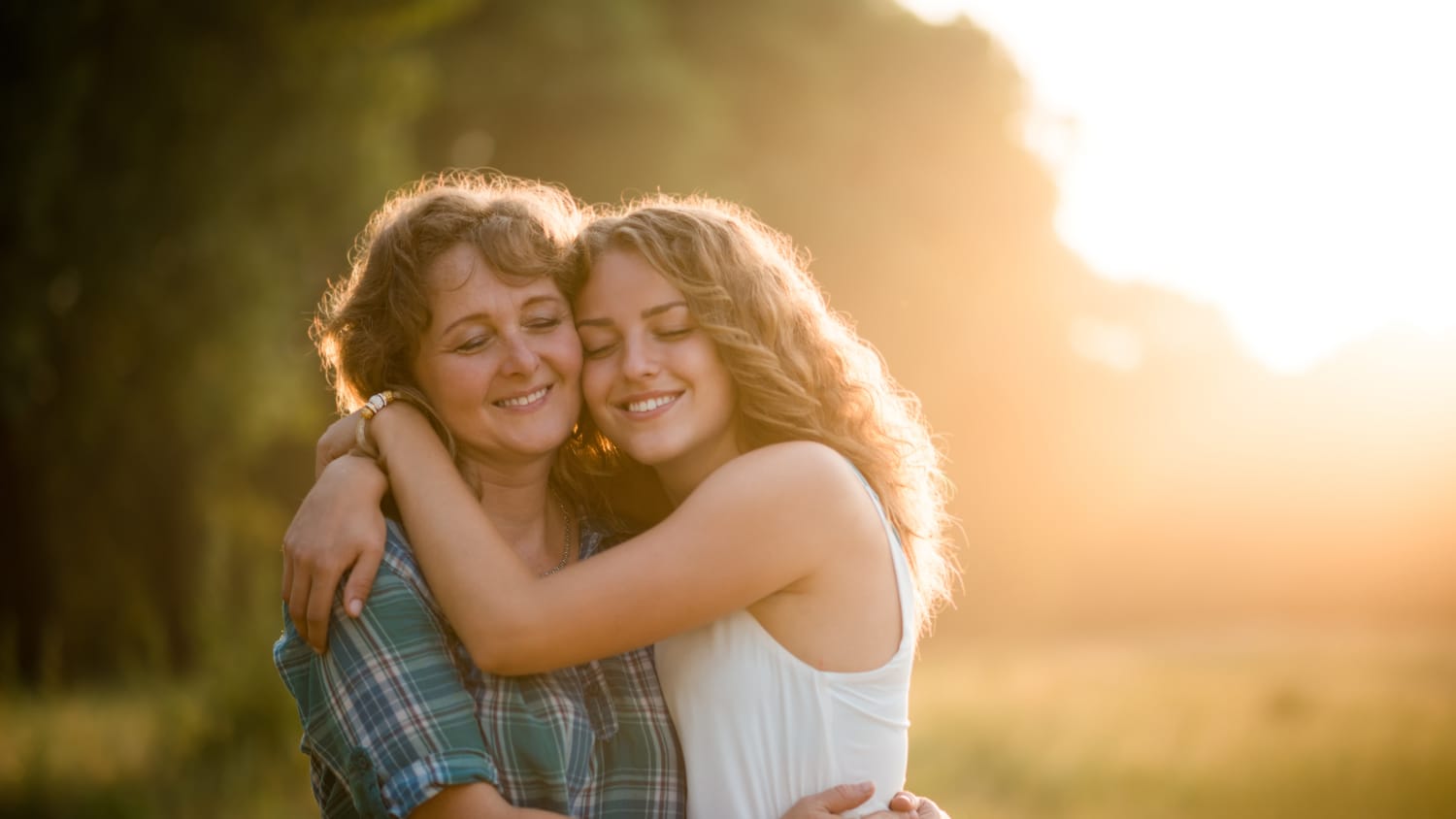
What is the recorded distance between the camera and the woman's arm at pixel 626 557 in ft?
9.15

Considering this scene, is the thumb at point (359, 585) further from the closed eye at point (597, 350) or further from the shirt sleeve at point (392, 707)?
the closed eye at point (597, 350)

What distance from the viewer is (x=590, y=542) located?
3.53 m

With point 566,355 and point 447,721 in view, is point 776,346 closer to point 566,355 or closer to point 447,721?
A: point 566,355

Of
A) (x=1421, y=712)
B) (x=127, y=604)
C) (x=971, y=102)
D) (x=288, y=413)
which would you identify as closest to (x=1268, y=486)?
(x=971, y=102)

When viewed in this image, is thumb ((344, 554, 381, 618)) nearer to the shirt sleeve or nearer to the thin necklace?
the shirt sleeve

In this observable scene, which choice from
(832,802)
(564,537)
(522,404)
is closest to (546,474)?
(564,537)

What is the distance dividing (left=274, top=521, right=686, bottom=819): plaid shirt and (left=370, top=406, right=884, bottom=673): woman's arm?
104mm

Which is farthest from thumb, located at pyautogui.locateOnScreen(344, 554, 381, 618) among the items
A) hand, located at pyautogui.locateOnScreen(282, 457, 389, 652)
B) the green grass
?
the green grass

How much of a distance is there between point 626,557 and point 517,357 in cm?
62

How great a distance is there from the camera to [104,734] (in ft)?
29.2

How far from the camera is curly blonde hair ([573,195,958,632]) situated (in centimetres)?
333

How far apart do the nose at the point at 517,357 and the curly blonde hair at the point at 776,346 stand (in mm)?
299

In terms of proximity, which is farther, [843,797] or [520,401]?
[520,401]

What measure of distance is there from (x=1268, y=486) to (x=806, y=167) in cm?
980
